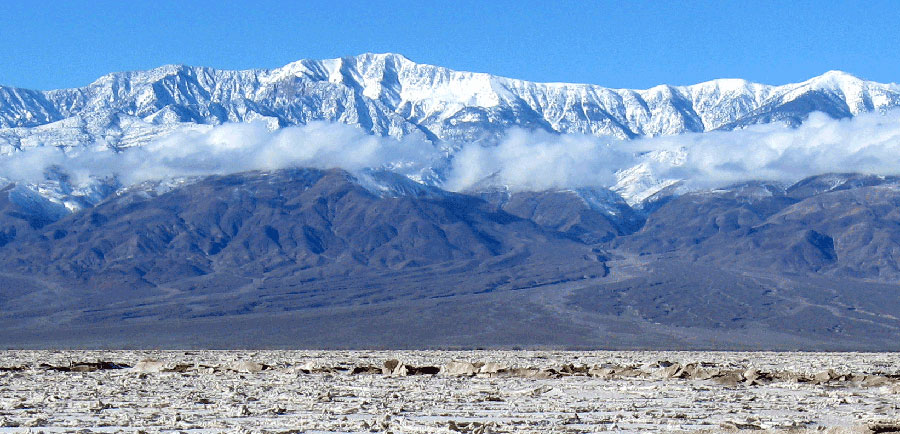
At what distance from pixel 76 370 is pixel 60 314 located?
153m

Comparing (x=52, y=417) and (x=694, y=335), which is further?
(x=694, y=335)

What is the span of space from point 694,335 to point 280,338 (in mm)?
50627

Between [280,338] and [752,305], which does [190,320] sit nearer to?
[280,338]

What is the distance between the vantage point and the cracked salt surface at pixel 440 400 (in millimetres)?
22094

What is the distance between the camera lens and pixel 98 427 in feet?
70.9

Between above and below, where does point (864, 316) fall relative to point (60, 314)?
below

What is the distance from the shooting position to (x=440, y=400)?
27.5 m

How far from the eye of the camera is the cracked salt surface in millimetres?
22094

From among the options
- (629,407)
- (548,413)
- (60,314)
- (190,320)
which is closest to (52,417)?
(548,413)

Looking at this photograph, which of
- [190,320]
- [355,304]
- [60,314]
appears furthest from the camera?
[355,304]

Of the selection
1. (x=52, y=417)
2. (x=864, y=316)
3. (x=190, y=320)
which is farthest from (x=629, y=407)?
(x=864, y=316)

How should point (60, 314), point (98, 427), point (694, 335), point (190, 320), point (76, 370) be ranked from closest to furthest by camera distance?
1. point (98, 427)
2. point (76, 370)
3. point (694, 335)
4. point (190, 320)
5. point (60, 314)

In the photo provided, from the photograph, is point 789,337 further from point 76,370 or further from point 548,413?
point 548,413

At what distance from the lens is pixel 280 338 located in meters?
135
